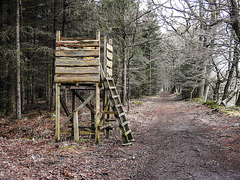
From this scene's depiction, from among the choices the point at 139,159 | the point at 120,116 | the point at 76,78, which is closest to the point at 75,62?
the point at 76,78

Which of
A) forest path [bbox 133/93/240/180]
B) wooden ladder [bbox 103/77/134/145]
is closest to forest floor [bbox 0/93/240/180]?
forest path [bbox 133/93/240/180]

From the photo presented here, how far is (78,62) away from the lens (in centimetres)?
776

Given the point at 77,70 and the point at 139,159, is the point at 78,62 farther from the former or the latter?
the point at 139,159

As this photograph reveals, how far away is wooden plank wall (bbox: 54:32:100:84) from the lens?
7.69m

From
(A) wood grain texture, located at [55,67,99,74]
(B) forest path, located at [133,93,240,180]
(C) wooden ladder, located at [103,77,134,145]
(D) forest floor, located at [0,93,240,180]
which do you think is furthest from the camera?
(A) wood grain texture, located at [55,67,99,74]

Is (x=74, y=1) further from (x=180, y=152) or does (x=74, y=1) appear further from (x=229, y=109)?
(x=229, y=109)

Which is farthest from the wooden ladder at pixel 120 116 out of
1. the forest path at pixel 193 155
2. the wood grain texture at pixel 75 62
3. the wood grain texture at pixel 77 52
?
the wood grain texture at pixel 77 52

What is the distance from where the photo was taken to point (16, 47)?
472 inches

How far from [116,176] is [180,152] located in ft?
9.32

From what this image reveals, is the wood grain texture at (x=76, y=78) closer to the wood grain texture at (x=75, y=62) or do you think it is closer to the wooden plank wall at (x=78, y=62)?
the wooden plank wall at (x=78, y=62)

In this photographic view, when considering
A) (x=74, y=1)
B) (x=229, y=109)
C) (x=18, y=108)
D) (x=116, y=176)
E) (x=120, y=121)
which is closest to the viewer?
(x=116, y=176)

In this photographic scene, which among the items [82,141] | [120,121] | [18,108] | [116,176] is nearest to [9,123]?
[18,108]

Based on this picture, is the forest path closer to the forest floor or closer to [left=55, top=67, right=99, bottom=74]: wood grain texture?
the forest floor

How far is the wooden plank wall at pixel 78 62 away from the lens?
7691mm
